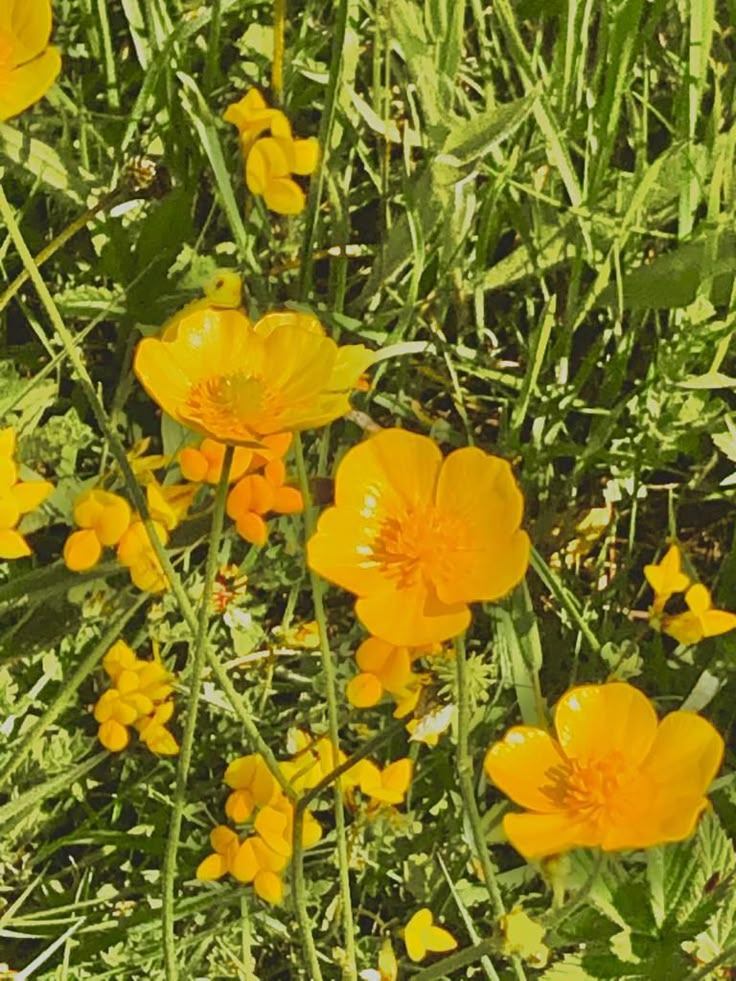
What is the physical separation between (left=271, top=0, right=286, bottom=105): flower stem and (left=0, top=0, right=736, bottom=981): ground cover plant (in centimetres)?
1

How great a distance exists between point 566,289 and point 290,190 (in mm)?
363

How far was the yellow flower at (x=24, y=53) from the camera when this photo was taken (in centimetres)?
122

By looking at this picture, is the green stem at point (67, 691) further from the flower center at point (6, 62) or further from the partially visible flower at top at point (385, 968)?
the flower center at point (6, 62)

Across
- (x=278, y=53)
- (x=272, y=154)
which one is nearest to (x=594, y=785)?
(x=272, y=154)

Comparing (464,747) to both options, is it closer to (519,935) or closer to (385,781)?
(519,935)

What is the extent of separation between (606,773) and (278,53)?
2.70 ft

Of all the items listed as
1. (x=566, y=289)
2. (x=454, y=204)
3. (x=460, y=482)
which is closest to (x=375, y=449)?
(x=460, y=482)

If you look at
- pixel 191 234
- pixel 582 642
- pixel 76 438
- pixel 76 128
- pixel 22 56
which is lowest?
pixel 582 642

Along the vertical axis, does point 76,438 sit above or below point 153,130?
below

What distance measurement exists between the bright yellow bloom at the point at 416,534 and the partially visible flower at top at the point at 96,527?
20 cm

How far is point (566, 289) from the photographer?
4.82ft

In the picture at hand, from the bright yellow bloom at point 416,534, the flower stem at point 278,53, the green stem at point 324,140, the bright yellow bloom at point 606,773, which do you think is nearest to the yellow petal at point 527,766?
the bright yellow bloom at point 606,773

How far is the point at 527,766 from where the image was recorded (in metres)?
1.11

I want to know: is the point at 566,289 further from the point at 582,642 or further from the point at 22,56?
the point at 22,56
